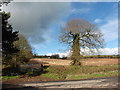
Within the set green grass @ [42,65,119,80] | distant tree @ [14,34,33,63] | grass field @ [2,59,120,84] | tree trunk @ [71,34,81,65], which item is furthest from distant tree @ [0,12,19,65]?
tree trunk @ [71,34,81,65]

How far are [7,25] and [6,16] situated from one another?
1353 mm

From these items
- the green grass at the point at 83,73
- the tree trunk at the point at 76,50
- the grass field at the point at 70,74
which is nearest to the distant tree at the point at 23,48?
the grass field at the point at 70,74

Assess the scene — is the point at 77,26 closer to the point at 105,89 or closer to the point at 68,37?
the point at 68,37

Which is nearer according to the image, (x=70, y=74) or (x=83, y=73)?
(x=70, y=74)

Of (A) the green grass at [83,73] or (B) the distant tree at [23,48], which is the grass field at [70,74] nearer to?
(A) the green grass at [83,73]

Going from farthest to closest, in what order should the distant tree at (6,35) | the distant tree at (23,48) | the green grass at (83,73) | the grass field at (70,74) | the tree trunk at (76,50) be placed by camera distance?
the distant tree at (23,48) < the tree trunk at (76,50) < the distant tree at (6,35) < the green grass at (83,73) < the grass field at (70,74)

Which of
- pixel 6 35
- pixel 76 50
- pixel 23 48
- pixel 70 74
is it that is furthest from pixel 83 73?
pixel 23 48

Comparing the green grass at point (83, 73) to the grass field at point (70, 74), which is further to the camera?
the green grass at point (83, 73)

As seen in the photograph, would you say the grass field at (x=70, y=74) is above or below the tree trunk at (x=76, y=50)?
below

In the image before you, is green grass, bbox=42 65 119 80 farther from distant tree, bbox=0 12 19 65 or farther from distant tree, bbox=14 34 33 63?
distant tree, bbox=14 34 33 63

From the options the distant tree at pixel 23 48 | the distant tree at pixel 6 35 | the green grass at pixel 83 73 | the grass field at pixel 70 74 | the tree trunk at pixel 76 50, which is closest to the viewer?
the grass field at pixel 70 74

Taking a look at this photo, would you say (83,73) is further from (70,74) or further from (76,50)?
(76,50)

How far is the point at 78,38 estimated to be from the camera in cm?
3166

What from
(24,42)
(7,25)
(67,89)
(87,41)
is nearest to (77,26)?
(87,41)
